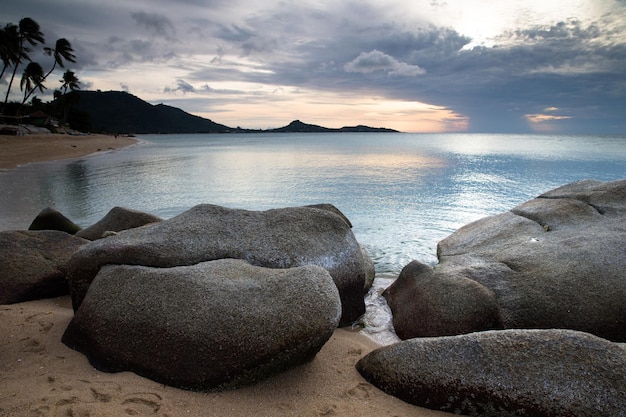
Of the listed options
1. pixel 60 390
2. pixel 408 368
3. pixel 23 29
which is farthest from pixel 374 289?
pixel 23 29

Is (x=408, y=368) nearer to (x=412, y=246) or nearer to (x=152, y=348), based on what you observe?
(x=152, y=348)

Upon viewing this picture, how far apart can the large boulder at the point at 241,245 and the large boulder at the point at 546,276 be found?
110 centimetres

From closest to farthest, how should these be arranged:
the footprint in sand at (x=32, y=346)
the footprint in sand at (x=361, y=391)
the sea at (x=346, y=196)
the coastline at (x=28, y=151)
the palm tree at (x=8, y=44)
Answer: the footprint in sand at (x=361, y=391), the footprint in sand at (x=32, y=346), the sea at (x=346, y=196), the coastline at (x=28, y=151), the palm tree at (x=8, y=44)

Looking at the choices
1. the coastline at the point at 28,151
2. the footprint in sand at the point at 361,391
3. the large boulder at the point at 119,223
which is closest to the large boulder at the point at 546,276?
the footprint in sand at the point at 361,391

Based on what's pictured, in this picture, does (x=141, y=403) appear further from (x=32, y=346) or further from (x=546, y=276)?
(x=546, y=276)

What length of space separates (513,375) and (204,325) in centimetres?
265

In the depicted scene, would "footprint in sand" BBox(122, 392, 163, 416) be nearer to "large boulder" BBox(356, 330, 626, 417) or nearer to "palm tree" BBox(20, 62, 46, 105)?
"large boulder" BBox(356, 330, 626, 417)

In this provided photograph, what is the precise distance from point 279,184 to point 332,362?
19888mm

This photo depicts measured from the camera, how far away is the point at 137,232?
18.0 feet

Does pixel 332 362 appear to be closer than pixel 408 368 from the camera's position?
No

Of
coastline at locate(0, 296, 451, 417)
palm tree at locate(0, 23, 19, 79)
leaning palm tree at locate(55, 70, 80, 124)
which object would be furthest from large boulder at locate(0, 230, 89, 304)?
leaning palm tree at locate(55, 70, 80, 124)

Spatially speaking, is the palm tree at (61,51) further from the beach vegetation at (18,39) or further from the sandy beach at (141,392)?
the sandy beach at (141,392)

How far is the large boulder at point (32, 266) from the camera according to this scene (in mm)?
5758

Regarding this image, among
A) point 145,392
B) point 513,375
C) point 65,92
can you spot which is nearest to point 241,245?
point 145,392
